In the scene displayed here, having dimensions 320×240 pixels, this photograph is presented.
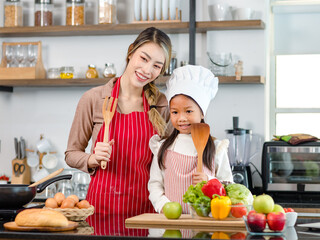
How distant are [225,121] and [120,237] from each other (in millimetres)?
2475

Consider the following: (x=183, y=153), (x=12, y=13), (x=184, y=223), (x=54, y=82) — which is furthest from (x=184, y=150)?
(x=12, y=13)

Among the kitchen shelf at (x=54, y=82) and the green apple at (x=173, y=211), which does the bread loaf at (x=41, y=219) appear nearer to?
the green apple at (x=173, y=211)

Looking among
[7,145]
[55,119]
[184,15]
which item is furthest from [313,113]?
[7,145]

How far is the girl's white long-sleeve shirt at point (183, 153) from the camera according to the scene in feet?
7.32

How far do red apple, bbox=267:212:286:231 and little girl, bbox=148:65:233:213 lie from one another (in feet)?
1.75

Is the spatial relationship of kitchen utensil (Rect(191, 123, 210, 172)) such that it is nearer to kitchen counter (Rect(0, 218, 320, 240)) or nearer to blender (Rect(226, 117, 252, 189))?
kitchen counter (Rect(0, 218, 320, 240))

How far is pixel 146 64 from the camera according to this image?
7.77ft

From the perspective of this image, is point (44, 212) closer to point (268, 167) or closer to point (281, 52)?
point (268, 167)

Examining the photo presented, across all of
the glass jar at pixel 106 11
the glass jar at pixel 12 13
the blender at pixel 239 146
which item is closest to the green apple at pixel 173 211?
the blender at pixel 239 146

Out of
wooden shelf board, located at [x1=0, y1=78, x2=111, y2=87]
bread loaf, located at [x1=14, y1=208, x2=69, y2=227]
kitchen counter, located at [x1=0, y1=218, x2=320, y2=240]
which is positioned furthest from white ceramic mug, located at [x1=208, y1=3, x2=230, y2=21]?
bread loaf, located at [x1=14, y1=208, x2=69, y2=227]

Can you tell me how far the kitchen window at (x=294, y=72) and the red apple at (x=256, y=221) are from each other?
8.48 feet

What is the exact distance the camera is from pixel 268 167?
12.0ft

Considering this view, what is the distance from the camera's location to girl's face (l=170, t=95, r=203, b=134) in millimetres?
2219

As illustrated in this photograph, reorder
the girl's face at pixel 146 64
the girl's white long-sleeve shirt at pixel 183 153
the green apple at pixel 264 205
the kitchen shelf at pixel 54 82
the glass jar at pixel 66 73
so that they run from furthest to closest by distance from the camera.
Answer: the glass jar at pixel 66 73 < the kitchen shelf at pixel 54 82 < the girl's face at pixel 146 64 < the girl's white long-sleeve shirt at pixel 183 153 < the green apple at pixel 264 205
